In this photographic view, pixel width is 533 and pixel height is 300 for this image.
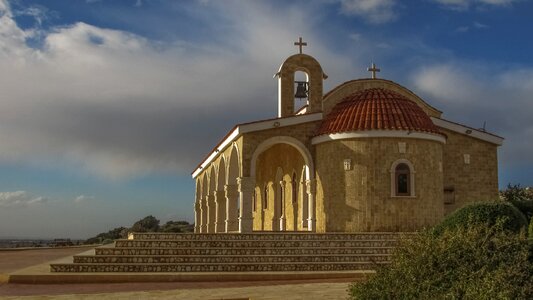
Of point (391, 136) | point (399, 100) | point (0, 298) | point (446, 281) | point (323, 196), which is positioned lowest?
point (0, 298)

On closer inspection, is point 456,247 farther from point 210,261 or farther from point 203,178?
point 203,178

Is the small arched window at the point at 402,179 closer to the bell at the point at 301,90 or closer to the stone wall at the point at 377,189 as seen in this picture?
the stone wall at the point at 377,189

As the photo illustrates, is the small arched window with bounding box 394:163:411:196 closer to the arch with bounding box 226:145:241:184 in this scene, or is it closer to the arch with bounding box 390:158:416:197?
the arch with bounding box 390:158:416:197

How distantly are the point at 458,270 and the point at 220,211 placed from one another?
59.5 feet

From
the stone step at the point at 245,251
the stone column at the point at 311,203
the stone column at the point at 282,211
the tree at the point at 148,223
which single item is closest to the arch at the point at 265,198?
the stone column at the point at 282,211

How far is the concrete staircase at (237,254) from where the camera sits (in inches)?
567

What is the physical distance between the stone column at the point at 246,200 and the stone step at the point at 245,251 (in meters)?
2.96

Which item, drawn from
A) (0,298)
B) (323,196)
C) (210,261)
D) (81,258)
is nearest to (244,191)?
(323,196)

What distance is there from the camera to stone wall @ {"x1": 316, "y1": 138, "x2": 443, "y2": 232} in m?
18.5

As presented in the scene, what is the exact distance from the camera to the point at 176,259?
14.8 meters

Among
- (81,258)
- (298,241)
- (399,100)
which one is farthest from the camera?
(399,100)

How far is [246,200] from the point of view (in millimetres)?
19141

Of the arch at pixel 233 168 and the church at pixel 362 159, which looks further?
the arch at pixel 233 168

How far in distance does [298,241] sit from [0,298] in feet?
27.3
